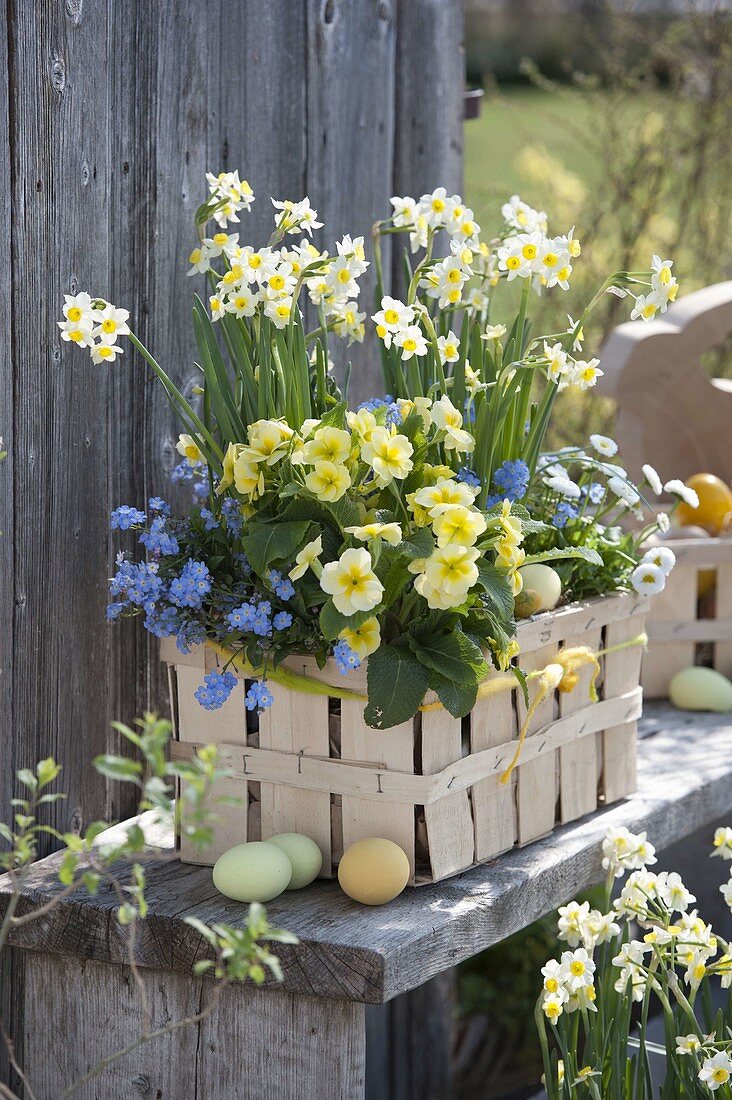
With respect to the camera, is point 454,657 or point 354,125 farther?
point 354,125

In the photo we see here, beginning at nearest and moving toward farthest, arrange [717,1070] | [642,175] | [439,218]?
[717,1070]
[439,218]
[642,175]

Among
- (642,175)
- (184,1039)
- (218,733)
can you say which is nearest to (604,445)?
(218,733)

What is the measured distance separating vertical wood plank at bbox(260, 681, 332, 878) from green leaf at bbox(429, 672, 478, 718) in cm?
14

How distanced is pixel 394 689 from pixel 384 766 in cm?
13

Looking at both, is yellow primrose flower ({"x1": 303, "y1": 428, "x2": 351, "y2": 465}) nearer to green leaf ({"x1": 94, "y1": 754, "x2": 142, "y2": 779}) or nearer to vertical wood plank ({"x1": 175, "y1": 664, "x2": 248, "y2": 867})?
vertical wood plank ({"x1": 175, "y1": 664, "x2": 248, "y2": 867})

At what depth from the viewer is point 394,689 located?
1.19m

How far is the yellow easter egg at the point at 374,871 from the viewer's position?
4.08 ft

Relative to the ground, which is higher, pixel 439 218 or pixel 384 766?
pixel 439 218

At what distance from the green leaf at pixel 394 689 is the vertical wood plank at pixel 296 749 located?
106mm

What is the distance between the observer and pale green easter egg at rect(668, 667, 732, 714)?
2.08 metres

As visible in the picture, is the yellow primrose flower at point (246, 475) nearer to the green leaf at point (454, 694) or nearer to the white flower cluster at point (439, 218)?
the green leaf at point (454, 694)

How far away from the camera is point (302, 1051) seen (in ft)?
4.15

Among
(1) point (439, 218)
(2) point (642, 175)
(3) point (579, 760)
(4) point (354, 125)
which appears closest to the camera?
(1) point (439, 218)

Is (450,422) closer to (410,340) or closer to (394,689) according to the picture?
(410,340)
